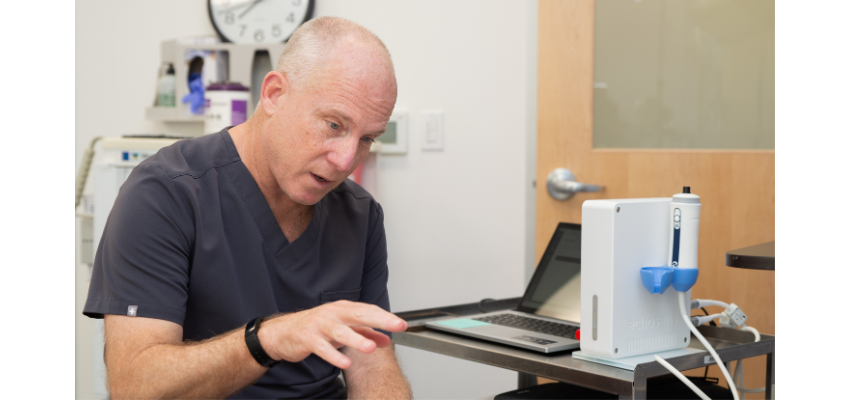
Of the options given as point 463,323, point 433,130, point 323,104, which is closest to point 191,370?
point 323,104

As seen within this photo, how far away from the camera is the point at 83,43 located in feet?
7.30

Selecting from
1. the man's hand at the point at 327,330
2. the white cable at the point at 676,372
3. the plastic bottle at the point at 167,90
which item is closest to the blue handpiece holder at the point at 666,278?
the white cable at the point at 676,372

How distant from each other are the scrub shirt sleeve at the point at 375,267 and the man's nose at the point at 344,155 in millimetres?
274

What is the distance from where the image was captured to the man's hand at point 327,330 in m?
0.82

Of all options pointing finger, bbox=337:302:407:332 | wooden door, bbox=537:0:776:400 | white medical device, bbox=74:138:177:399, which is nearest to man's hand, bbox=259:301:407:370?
pointing finger, bbox=337:302:407:332

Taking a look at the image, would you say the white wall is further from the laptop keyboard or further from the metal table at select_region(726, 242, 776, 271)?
the metal table at select_region(726, 242, 776, 271)

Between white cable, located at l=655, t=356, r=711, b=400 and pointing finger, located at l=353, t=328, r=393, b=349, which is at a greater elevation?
pointing finger, located at l=353, t=328, r=393, b=349

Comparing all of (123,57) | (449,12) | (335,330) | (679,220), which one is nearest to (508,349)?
(679,220)

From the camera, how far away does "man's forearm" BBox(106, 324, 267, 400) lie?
3.02ft

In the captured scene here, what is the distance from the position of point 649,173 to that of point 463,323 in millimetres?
854

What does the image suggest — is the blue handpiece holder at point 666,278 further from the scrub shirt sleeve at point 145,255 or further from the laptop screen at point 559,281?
the scrub shirt sleeve at point 145,255

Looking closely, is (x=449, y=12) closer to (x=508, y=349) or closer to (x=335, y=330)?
(x=508, y=349)

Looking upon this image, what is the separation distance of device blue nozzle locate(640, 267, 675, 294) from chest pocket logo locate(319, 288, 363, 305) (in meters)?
0.48

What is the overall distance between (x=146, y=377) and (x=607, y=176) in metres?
1.41
